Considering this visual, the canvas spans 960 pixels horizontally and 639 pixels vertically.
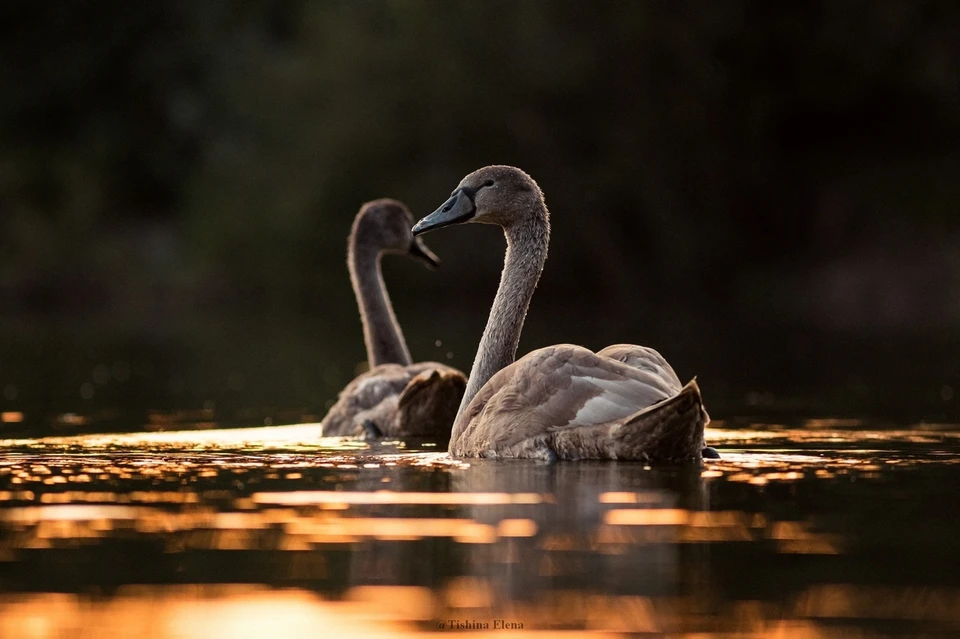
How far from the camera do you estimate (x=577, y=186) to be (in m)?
40.3

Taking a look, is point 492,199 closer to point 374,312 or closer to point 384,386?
point 384,386

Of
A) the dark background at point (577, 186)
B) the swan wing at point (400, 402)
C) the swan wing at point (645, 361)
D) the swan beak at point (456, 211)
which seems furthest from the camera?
the dark background at point (577, 186)

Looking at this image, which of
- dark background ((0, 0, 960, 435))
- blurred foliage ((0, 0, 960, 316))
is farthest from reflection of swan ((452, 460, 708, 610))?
blurred foliage ((0, 0, 960, 316))

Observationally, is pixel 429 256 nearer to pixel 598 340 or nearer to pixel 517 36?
pixel 598 340

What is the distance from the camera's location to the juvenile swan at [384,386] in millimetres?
12984

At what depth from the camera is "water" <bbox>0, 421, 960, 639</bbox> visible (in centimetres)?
584

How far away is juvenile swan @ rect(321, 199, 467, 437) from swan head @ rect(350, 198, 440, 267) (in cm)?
2

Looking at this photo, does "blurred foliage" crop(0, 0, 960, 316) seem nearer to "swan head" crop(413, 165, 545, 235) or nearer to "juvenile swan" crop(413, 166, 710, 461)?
"swan head" crop(413, 165, 545, 235)

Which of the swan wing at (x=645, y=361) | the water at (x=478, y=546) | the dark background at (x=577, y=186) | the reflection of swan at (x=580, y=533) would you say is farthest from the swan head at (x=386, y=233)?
the dark background at (x=577, y=186)

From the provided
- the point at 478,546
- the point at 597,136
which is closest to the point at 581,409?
the point at 478,546

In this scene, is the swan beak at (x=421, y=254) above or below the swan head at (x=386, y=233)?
below

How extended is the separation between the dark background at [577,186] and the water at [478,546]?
15979 mm

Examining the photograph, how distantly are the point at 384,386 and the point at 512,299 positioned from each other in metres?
2.08

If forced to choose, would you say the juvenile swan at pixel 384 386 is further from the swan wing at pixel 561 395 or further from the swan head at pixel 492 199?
the swan wing at pixel 561 395
